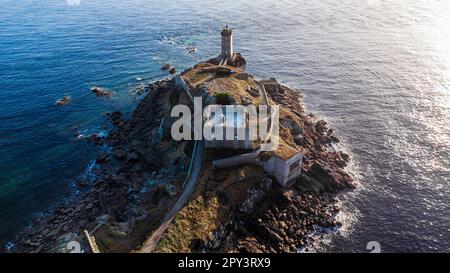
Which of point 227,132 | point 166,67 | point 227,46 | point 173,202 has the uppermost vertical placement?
point 227,46

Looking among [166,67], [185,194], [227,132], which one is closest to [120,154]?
[185,194]

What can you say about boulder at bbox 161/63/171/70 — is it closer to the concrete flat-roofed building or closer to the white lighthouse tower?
the white lighthouse tower

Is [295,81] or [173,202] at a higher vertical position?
[295,81]

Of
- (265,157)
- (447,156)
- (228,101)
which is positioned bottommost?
(447,156)

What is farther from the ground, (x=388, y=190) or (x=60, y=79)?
(x=60, y=79)

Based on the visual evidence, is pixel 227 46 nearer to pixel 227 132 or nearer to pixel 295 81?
pixel 295 81

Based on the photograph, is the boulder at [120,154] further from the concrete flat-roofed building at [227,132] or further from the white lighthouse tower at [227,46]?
the white lighthouse tower at [227,46]

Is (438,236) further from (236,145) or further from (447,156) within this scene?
(236,145)
